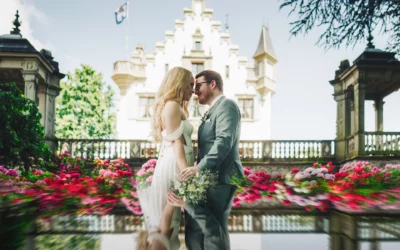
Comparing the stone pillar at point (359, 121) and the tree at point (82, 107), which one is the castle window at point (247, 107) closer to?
the stone pillar at point (359, 121)

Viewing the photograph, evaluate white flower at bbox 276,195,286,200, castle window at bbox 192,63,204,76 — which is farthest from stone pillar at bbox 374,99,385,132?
white flower at bbox 276,195,286,200

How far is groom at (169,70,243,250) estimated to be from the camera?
2795mm

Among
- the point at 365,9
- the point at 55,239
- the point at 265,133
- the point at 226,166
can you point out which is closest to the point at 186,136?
the point at 226,166

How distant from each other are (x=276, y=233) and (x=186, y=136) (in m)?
1.38

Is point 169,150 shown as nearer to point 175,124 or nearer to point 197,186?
point 175,124

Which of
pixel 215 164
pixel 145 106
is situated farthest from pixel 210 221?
pixel 145 106

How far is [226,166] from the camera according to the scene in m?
2.97

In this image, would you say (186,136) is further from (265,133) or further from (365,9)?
(265,133)

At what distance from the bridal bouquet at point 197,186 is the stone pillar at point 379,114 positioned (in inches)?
694

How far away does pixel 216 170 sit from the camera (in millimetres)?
2906

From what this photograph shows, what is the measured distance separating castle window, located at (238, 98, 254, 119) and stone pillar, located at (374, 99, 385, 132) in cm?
817

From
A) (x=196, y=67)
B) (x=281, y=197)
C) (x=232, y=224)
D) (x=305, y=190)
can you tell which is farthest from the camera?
(x=196, y=67)

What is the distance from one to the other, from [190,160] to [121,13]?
24.8m

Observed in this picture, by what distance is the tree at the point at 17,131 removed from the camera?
1055 centimetres
